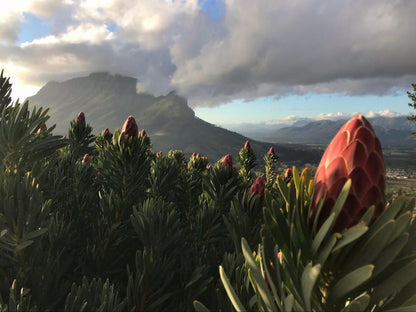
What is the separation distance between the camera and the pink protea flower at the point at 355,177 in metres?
1.01

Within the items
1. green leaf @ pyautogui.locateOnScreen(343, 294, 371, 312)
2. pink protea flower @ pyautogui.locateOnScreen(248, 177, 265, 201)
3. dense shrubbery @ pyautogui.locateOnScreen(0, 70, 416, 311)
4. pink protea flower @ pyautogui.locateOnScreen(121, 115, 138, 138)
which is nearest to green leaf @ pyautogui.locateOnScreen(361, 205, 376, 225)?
dense shrubbery @ pyautogui.locateOnScreen(0, 70, 416, 311)

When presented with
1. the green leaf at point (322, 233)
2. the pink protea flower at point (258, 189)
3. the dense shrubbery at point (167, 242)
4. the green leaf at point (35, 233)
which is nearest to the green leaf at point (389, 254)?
the dense shrubbery at point (167, 242)

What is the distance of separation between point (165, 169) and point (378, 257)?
3105 mm

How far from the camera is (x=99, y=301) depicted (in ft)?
5.13

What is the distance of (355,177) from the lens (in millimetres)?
1010

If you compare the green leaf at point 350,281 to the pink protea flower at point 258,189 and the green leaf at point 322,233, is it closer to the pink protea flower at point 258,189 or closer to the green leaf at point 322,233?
the green leaf at point 322,233

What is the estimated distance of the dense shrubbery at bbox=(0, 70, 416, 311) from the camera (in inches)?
38.0

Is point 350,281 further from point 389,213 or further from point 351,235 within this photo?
point 389,213

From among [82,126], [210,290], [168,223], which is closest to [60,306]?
[168,223]

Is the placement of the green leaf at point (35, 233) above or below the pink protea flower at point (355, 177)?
below

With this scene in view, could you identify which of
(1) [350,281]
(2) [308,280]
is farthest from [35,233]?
(1) [350,281]

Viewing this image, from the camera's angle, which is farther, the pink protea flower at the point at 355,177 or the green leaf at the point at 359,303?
the pink protea flower at the point at 355,177

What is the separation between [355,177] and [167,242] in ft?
4.71

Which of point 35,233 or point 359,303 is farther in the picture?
point 35,233
